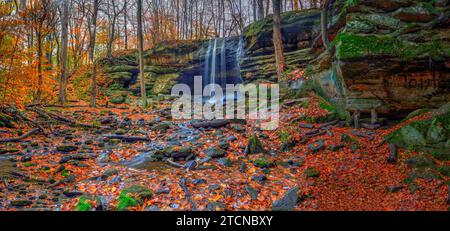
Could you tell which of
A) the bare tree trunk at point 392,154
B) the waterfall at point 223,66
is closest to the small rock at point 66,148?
the bare tree trunk at point 392,154

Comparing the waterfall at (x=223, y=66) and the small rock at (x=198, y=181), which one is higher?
the waterfall at (x=223, y=66)

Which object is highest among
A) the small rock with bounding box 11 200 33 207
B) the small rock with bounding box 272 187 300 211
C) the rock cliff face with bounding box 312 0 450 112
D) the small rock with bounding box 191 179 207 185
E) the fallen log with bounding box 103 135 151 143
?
the rock cliff face with bounding box 312 0 450 112

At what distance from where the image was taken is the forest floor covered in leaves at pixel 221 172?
4.62m

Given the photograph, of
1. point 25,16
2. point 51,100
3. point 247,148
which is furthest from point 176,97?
point 247,148

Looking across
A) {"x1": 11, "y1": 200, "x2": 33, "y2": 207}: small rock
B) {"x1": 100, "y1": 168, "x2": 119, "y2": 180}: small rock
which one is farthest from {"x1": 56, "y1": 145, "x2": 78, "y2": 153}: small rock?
{"x1": 11, "y1": 200, "x2": 33, "y2": 207}: small rock

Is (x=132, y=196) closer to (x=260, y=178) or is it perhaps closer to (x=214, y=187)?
(x=214, y=187)

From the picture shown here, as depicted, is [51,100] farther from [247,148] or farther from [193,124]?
[247,148]

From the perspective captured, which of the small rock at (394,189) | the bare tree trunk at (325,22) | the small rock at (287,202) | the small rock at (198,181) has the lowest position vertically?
the small rock at (287,202)

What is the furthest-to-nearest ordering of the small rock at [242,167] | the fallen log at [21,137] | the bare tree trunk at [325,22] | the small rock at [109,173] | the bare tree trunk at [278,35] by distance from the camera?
the bare tree trunk at [278,35]
the bare tree trunk at [325,22]
the fallen log at [21,137]
the small rock at [242,167]
the small rock at [109,173]

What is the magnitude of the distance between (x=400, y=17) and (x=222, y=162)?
714cm

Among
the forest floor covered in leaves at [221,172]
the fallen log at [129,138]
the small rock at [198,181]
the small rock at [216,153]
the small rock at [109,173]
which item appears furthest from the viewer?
the fallen log at [129,138]

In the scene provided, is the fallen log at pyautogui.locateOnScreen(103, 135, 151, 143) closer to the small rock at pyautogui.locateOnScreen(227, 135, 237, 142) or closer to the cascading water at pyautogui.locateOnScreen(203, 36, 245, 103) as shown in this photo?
the small rock at pyautogui.locateOnScreen(227, 135, 237, 142)

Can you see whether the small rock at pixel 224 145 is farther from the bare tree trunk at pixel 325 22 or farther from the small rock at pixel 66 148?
the bare tree trunk at pixel 325 22

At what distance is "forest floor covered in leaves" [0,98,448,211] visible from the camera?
462cm
